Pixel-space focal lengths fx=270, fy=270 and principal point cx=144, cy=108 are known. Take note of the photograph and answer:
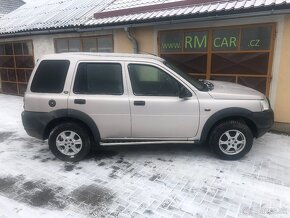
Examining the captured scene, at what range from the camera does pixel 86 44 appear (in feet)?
31.1

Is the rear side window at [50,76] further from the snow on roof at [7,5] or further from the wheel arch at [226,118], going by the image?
the snow on roof at [7,5]

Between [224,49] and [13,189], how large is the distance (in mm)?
5477

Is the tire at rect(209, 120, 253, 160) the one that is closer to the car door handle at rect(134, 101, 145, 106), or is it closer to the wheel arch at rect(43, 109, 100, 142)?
the car door handle at rect(134, 101, 145, 106)

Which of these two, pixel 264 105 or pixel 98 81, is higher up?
pixel 98 81

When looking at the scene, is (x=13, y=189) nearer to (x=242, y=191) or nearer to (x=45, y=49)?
(x=242, y=191)

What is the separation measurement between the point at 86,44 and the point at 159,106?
19.2 feet

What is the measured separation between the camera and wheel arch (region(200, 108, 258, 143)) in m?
4.59

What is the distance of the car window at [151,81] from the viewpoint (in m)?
4.63

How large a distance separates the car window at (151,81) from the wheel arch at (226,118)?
0.75 metres

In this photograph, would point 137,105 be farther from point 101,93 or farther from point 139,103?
point 101,93

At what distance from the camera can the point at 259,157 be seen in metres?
4.97

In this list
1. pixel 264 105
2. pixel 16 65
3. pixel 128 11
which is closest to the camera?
pixel 264 105

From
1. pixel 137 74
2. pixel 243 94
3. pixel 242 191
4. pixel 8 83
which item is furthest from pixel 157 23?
pixel 8 83

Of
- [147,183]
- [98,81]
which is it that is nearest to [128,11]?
[98,81]
